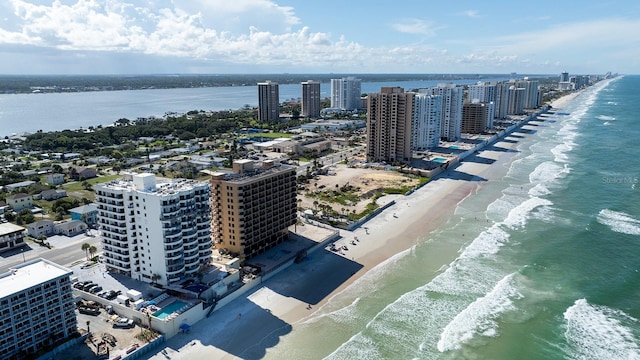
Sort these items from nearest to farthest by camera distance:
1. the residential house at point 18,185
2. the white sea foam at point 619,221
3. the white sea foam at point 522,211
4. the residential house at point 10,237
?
the residential house at point 10,237 < the white sea foam at point 619,221 < the white sea foam at point 522,211 < the residential house at point 18,185

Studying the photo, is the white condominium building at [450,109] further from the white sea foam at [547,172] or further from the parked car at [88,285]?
the parked car at [88,285]

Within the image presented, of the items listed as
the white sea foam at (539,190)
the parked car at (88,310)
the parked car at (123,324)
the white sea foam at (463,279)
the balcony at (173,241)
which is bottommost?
the white sea foam at (463,279)

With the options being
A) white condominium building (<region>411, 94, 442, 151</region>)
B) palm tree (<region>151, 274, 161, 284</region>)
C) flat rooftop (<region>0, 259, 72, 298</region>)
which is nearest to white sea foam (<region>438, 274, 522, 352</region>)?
palm tree (<region>151, 274, 161, 284</region>)

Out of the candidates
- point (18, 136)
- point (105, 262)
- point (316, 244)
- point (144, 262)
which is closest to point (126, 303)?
point (144, 262)

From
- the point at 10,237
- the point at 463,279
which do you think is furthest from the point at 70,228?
the point at 463,279

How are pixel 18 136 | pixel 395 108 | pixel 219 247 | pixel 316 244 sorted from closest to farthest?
pixel 219 247
pixel 316 244
pixel 395 108
pixel 18 136

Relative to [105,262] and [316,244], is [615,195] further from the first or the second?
[105,262]

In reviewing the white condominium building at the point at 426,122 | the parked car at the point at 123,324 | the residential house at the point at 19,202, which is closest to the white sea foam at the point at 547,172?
the white condominium building at the point at 426,122
